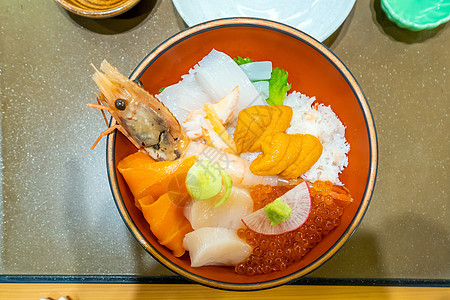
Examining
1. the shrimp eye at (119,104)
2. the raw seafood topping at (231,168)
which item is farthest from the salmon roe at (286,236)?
the shrimp eye at (119,104)

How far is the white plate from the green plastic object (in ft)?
0.80

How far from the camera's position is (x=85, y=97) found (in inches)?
57.8

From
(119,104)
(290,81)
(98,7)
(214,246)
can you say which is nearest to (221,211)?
(214,246)

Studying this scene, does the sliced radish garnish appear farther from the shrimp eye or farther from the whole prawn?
the shrimp eye

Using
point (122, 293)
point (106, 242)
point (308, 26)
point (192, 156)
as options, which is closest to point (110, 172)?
point (192, 156)

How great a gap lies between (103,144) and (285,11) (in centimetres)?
97

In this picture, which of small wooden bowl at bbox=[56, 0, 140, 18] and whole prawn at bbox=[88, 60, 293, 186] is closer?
whole prawn at bbox=[88, 60, 293, 186]

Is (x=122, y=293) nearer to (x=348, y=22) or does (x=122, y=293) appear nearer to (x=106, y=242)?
(x=106, y=242)

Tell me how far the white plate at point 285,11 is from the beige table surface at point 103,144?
13cm

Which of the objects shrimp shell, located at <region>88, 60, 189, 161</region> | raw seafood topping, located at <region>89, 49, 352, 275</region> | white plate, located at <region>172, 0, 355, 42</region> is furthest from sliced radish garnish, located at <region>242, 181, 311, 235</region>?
white plate, located at <region>172, 0, 355, 42</region>

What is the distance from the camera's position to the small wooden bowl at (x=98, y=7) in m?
1.34

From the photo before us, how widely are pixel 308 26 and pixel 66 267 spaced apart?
142cm

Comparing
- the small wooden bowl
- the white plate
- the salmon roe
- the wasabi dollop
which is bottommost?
the salmon roe

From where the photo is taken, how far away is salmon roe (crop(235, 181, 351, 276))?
1.09m
